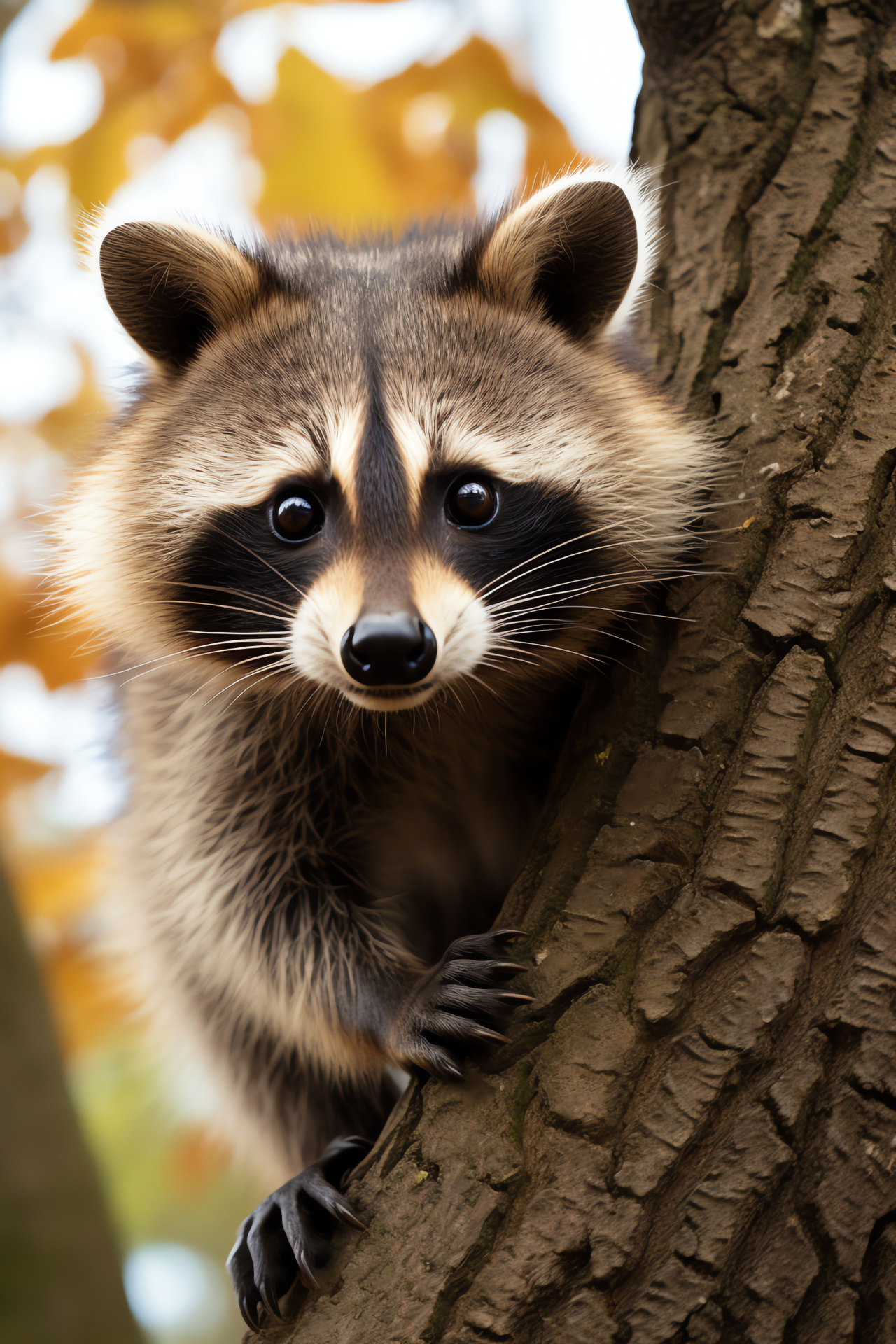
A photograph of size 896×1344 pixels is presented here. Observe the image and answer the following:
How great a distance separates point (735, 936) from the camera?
80.4 inches

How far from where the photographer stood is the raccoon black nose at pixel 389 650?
2107 millimetres

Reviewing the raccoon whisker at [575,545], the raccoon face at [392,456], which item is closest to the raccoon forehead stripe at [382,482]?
the raccoon face at [392,456]

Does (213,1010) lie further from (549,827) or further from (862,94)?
(862,94)

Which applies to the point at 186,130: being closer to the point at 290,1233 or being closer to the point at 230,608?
the point at 230,608

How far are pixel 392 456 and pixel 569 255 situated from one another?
75cm

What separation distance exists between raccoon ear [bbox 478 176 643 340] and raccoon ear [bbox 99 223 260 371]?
59cm

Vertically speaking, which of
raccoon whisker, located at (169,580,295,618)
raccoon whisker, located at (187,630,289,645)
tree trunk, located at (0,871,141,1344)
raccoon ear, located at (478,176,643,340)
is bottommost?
tree trunk, located at (0,871,141,1344)

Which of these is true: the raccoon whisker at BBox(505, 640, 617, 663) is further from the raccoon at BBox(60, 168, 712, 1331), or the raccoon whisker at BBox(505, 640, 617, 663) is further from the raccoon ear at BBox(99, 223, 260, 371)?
the raccoon ear at BBox(99, 223, 260, 371)

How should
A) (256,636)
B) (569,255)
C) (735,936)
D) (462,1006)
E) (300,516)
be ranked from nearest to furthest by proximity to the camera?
(735,936), (462,1006), (300,516), (256,636), (569,255)

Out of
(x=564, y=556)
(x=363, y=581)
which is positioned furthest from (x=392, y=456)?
(x=564, y=556)

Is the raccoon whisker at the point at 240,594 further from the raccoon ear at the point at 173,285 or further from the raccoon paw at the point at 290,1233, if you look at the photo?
the raccoon paw at the point at 290,1233

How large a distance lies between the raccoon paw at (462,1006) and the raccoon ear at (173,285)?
1.59 m

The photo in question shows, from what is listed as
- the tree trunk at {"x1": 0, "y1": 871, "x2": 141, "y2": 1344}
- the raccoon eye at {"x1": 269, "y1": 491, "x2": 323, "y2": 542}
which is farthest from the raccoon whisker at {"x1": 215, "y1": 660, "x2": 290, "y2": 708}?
the tree trunk at {"x1": 0, "y1": 871, "x2": 141, "y2": 1344}

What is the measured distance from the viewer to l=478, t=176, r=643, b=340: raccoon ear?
2.60 meters
